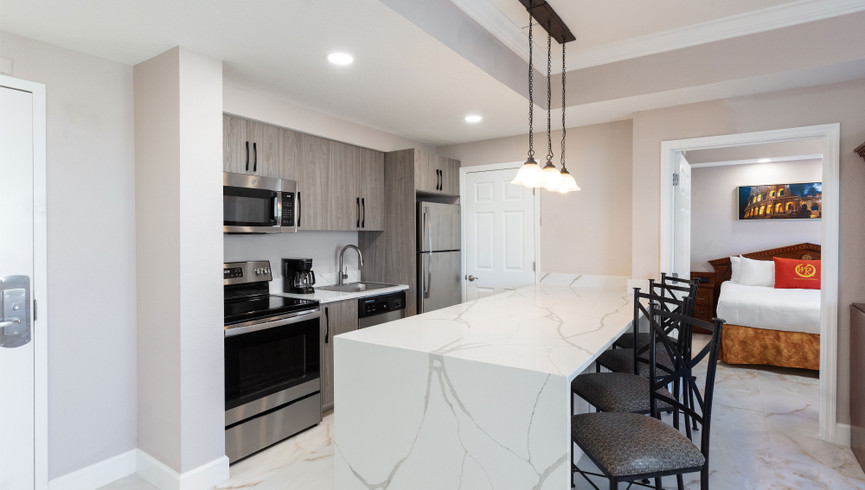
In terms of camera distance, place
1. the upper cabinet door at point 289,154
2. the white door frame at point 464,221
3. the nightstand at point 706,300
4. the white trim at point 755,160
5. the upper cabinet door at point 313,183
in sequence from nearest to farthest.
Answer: the upper cabinet door at point 289,154 → the upper cabinet door at point 313,183 → the white door frame at point 464,221 → the white trim at point 755,160 → the nightstand at point 706,300

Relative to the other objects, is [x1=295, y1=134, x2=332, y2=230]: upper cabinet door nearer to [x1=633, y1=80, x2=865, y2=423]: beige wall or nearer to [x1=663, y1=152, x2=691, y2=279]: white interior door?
[x1=633, y1=80, x2=865, y2=423]: beige wall

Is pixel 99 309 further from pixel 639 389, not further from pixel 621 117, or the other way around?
pixel 621 117

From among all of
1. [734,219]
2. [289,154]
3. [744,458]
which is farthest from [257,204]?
[734,219]

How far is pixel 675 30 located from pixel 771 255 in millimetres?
4433

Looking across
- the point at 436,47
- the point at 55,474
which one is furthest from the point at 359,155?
the point at 55,474

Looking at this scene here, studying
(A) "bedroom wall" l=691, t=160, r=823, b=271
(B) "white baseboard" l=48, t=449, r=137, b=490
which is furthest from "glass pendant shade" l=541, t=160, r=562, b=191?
(A) "bedroom wall" l=691, t=160, r=823, b=271

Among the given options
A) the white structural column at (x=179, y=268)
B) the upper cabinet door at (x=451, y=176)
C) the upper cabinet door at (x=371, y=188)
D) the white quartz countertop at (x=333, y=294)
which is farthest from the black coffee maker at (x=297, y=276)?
the upper cabinet door at (x=451, y=176)

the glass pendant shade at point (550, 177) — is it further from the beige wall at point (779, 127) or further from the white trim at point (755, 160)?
the white trim at point (755, 160)

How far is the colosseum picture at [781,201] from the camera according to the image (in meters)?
5.70

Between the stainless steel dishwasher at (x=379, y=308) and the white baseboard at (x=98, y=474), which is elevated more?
the stainless steel dishwasher at (x=379, y=308)

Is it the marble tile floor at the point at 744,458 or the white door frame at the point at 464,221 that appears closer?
the marble tile floor at the point at 744,458

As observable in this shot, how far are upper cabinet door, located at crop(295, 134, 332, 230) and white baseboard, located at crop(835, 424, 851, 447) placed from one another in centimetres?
367

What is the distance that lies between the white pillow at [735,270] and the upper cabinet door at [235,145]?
19.5 ft

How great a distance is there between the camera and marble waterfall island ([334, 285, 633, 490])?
1.42 metres
